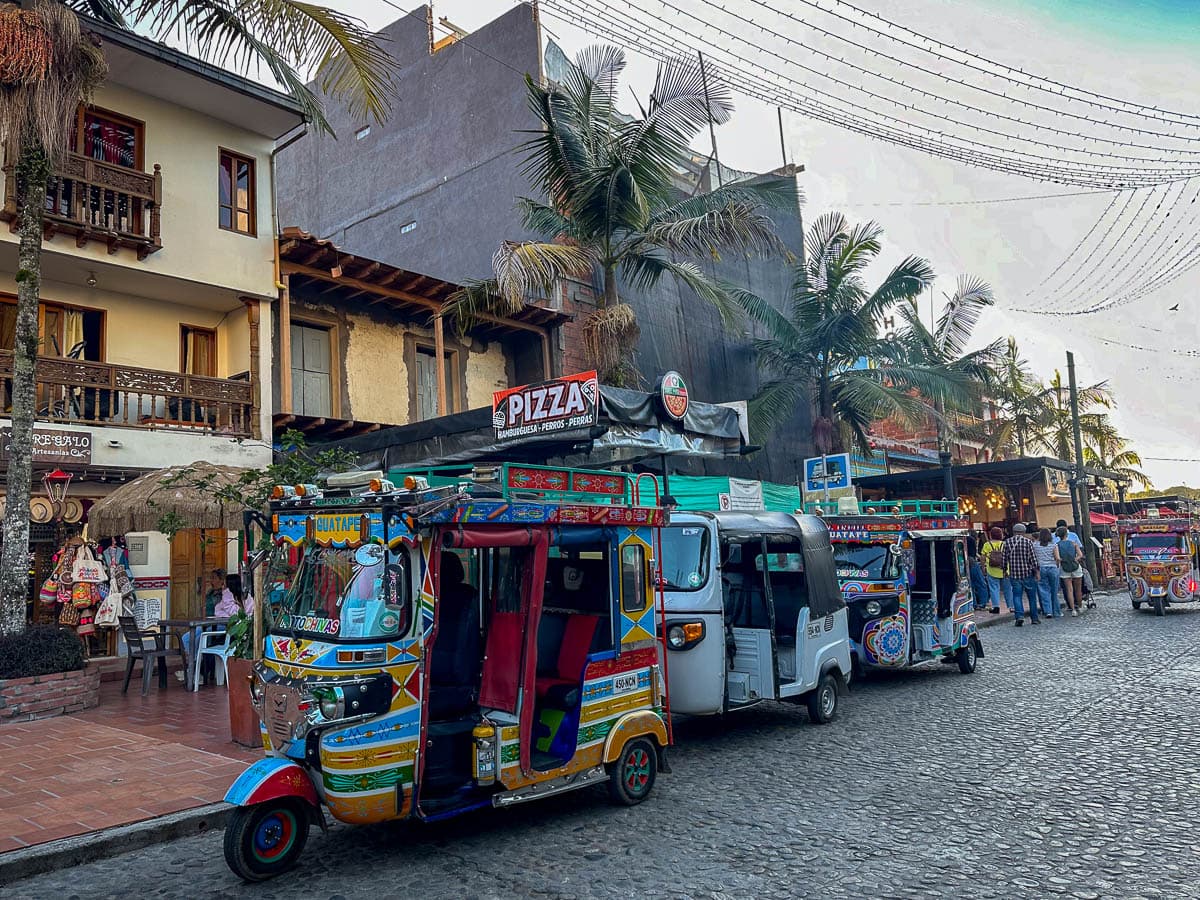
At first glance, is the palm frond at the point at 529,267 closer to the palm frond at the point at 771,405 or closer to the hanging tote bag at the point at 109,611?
the palm frond at the point at 771,405

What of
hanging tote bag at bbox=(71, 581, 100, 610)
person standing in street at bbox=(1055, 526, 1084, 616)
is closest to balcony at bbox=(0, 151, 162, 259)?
hanging tote bag at bbox=(71, 581, 100, 610)

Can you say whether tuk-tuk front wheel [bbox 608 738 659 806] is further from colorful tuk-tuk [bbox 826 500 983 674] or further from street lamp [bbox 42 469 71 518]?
street lamp [bbox 42 469 71 518]

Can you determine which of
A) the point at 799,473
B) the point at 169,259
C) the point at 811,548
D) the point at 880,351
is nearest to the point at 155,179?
the point at 169,259

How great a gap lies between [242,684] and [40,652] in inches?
137

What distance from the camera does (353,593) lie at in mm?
5188

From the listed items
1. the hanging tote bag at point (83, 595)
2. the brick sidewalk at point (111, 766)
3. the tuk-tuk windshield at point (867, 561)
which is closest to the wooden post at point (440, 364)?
the hanging tote bag at point (83, 595)

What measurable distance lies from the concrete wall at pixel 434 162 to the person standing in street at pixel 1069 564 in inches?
538

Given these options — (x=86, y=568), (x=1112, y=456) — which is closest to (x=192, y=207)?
(x=86, y=568)

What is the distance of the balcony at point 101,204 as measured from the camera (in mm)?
12391

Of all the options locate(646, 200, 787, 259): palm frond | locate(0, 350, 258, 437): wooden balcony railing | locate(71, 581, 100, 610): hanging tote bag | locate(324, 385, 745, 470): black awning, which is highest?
locate(646, 200, 787, 259): palm frond

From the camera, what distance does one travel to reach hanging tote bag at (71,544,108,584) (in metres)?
11.4

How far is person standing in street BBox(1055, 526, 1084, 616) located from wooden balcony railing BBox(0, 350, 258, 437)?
1590cm

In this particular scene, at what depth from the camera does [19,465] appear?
993 centimetres

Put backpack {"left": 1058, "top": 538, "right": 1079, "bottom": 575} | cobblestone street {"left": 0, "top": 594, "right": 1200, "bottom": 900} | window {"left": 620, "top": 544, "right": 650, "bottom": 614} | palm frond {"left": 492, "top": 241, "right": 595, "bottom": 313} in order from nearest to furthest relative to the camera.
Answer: cobblestone street {"left": 0, "top": 594, "right": 1200, "bottom": 900} < window {"left": 620, "top": 544, "right": 650, "bottom": 614} < palm frond {"left": 492, "top": 241, "right": 595, "bottom": 313} < backpack {"left": 1058, "top": 538, "right": 1079, "bottom": 575}
